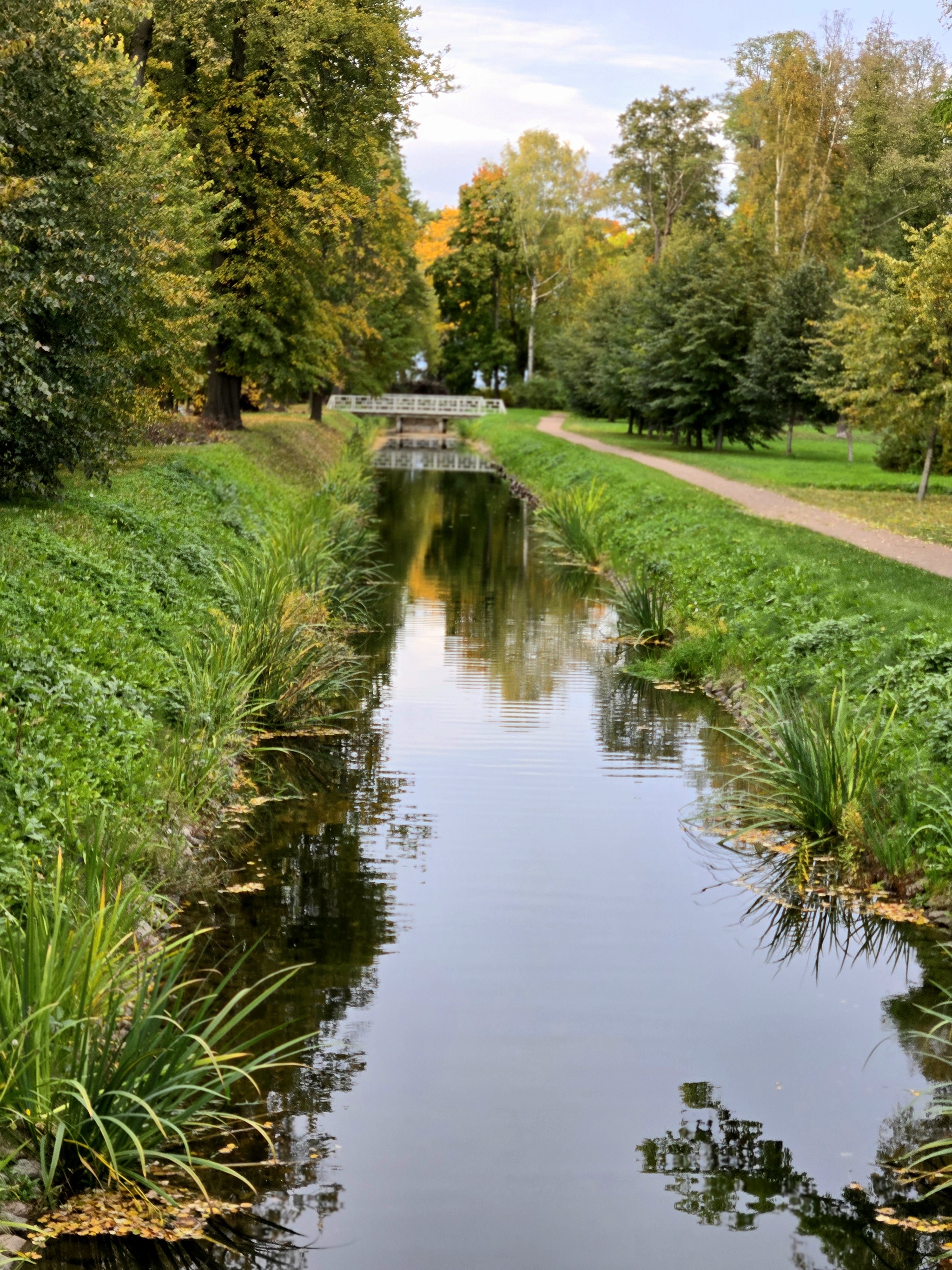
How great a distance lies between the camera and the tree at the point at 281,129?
27891 millimetres

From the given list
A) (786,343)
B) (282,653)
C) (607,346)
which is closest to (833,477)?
(786,343)

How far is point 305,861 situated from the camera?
9.89 m

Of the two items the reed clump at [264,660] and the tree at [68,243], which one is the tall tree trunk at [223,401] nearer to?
the reed clump at [264,660]

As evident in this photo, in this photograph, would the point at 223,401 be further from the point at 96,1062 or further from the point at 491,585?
the point at 96,1062

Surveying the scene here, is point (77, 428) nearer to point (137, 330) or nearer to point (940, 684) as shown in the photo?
point (137, 330)

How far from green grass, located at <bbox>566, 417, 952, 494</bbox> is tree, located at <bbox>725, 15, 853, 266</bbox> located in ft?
24.9

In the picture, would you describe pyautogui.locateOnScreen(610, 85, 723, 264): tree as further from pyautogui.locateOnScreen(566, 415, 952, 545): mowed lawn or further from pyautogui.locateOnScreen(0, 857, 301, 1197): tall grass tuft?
pyautogui.locateOnScreen(0, 857, 301, 1197): tall grass tuft

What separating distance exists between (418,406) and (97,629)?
7073cm

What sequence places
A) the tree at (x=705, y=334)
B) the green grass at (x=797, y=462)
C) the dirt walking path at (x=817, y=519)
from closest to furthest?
the dirt walking path at (x=817, y=519) → the green grass at (x=797, y=462) → the tree at (x=705, y=334)

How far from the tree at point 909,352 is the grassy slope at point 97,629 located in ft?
51.1

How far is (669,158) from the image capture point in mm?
74062

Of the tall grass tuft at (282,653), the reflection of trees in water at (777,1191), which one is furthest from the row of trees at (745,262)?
the reflection of trees in water at (777,1191)

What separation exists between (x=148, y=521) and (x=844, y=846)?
896 cm

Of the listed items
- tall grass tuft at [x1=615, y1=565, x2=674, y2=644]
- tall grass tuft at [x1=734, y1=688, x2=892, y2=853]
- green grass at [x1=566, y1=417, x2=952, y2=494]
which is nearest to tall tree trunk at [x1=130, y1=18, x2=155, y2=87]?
tall grass tuft at [x1=615, y1=565, x2=674, y2=644]
